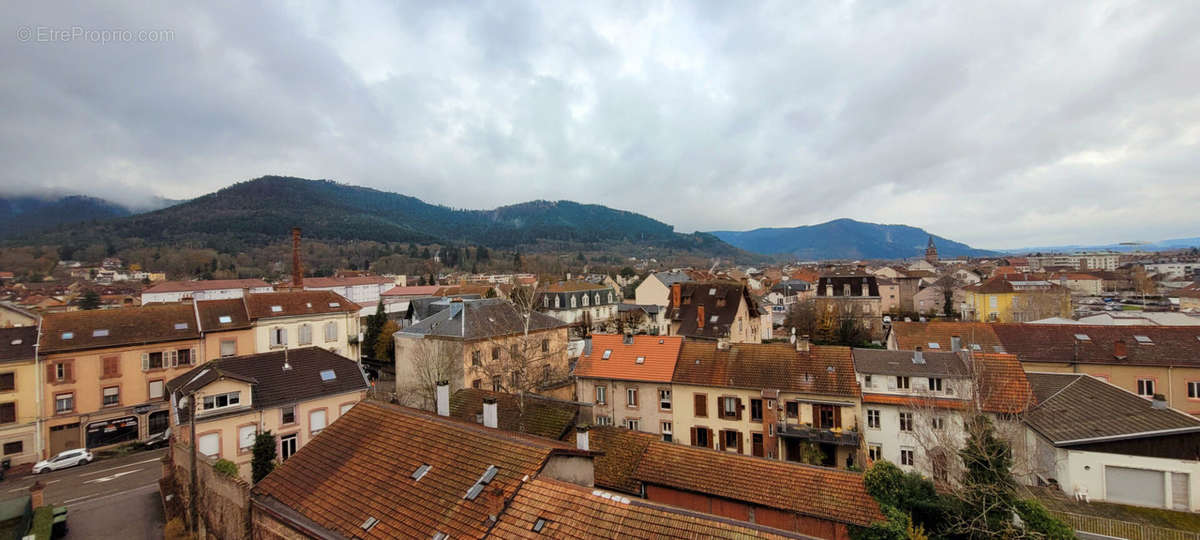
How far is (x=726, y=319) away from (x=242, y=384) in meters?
37.3

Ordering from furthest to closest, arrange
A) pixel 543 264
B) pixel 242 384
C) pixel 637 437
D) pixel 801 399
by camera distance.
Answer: pixel 543 264
pixel 801 399
pixel 242 384
pixel 637 437

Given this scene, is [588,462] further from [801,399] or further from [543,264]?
[543,264]

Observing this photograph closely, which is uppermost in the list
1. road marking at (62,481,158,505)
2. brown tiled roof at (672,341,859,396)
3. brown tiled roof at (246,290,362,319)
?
brown tiled roof at (246,290,362,319)

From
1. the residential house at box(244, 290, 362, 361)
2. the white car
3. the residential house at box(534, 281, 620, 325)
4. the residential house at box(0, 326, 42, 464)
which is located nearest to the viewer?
the white car

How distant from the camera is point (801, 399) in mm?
25188

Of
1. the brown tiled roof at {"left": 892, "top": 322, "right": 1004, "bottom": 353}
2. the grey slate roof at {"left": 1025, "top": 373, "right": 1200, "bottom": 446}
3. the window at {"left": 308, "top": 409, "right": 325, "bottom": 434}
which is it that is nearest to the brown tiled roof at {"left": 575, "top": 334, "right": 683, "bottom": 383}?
the window at {"left": 308, "top": 409, "right": 325, "bottom": 434}

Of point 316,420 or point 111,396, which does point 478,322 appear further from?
point 111,396

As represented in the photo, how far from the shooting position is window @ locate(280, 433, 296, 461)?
24938 mm

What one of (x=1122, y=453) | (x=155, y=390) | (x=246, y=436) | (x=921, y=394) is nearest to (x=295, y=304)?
(x=155, y=390)

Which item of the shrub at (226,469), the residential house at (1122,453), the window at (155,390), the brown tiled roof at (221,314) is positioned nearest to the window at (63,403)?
the window at (155,390)

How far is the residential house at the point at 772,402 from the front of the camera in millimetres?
24578

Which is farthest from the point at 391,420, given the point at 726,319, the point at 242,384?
the point at 726,319

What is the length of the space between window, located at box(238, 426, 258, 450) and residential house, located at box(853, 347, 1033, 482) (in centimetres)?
3233

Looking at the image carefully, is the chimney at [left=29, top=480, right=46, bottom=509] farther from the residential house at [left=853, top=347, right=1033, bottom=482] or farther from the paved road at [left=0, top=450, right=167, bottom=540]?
the residential house at [left=853, top=347, right=1033, bottom=482]
